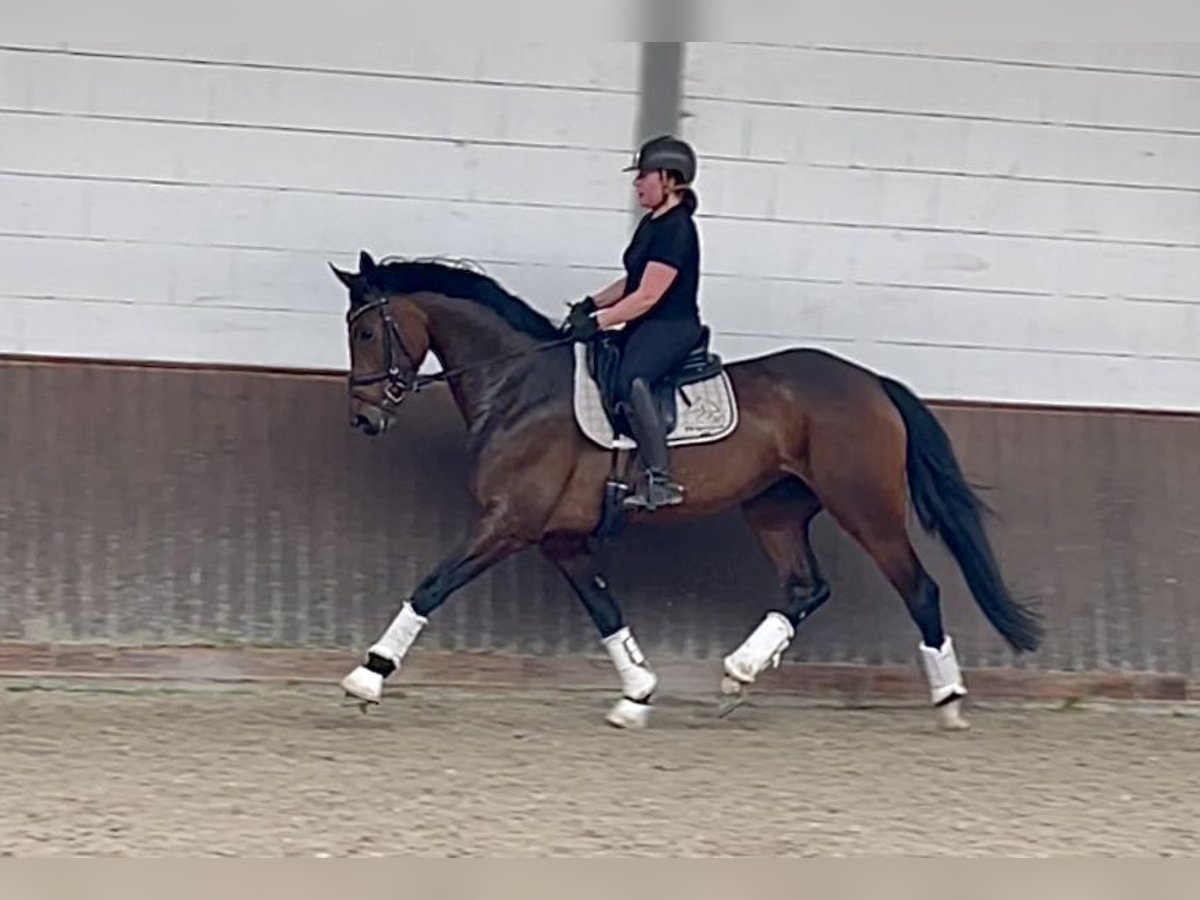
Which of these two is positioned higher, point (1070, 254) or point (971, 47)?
point (971, 47)

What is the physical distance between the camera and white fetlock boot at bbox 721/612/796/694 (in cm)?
856

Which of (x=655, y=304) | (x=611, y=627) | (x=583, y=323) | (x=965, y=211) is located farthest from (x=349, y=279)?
(x=965, y=211)

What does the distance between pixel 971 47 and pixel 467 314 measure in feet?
9.58

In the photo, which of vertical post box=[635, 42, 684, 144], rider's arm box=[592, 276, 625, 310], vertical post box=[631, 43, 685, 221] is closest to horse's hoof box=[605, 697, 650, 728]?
rider's arm box=[592, 276, 625, 310]

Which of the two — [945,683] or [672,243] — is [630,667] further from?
[672,243]

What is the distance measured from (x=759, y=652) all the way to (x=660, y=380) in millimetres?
1201

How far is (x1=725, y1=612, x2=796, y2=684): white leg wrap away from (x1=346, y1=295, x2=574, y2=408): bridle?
1.45 meters

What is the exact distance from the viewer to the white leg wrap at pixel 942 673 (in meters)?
8.78

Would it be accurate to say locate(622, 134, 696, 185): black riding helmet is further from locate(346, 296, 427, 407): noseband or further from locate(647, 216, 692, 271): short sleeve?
locate(346, 296, 427, 407): noseband

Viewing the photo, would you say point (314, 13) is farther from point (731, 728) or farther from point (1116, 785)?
point (1116, 785)

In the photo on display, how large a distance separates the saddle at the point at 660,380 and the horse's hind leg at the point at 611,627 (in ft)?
1.89

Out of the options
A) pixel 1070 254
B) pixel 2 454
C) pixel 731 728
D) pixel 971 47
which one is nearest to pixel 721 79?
pixel 971 47

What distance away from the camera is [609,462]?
8508 millimetres

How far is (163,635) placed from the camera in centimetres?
911
